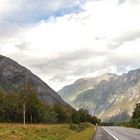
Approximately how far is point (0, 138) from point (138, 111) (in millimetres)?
152264

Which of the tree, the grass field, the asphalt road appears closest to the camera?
the asphalt road

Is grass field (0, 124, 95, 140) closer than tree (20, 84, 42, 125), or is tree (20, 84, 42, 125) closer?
grass field (0, 124, 95, 140)

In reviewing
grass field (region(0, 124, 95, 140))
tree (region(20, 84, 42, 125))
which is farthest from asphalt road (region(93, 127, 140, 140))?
tree (region(20, 84, 42, 125))

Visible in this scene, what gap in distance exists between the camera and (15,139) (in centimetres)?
4712

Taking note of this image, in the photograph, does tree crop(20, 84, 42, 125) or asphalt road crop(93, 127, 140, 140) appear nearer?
asphalt road crop(93, 127, 140, 140)

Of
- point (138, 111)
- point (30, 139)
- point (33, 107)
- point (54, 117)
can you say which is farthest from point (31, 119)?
point (30, 139)

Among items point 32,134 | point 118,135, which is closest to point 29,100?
point 32,134

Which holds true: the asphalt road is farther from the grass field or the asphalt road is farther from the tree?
the tree

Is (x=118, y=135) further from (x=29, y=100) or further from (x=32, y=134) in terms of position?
(x=29, y=100)

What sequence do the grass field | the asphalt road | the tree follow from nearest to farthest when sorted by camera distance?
1. the asphalt road
2. the grass field
3. the tree

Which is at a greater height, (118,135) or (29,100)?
(29,100)

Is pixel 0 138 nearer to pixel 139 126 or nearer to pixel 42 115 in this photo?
pixel 139 126

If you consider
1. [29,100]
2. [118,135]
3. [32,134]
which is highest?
[29,100]

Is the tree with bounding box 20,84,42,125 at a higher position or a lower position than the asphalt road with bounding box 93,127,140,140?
higher
